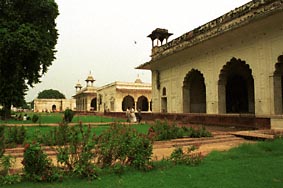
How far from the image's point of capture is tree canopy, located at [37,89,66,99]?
99.6m

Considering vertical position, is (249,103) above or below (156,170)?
above

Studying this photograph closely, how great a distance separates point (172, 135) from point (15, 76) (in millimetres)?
15453

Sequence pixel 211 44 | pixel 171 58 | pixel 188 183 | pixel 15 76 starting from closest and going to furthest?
pixel 188 183, pixel 211 44, pixel 15 76, pixel 171 58

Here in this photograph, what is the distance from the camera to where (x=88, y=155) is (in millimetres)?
4539

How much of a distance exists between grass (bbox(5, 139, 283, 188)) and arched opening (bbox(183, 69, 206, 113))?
606 inches

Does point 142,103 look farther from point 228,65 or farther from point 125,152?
point 125,152

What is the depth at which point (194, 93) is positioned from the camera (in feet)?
73.4

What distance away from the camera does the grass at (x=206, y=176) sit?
413 centimetres

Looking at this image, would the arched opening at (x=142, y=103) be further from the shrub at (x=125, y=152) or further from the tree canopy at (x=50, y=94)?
the tree canopy at (x=50, y=94)

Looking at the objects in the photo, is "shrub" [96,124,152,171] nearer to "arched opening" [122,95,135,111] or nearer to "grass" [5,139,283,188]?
"grass" [5,139,283,188]

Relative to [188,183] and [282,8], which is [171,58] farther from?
[188,183]

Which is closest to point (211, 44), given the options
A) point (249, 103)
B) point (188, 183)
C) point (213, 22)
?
point (213, 22)

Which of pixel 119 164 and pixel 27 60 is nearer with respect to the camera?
pixel 119 164

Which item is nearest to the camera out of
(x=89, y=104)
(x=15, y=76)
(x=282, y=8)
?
(x=282, y=8)
